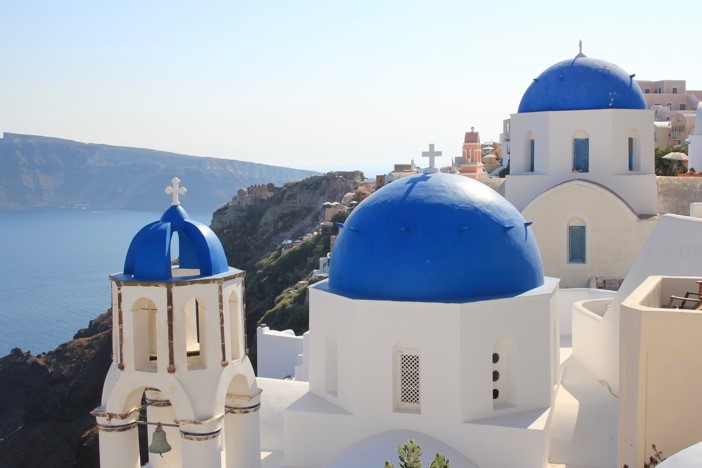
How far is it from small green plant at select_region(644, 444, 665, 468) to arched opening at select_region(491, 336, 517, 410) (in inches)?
107

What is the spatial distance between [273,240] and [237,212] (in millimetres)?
9333

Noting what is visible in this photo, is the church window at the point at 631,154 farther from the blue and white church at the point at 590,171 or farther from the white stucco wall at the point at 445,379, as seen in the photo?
the white stucco wall at the point at 445,379

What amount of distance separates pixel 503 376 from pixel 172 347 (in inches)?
165

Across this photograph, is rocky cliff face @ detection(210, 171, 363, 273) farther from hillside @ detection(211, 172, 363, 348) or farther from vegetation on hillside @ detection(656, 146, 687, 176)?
vegetation on hillside @ detection(656, 146, 687, 176)

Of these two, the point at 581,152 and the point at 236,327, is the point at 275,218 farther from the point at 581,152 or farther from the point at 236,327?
the point at 236,327

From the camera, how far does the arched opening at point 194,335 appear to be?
29.4 ft

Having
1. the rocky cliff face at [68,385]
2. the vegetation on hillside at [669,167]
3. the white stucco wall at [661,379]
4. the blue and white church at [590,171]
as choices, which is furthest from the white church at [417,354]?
the rocky cliff face at [68,385]

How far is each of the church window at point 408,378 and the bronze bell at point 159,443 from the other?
9.55 ft

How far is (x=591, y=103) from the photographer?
1805cm

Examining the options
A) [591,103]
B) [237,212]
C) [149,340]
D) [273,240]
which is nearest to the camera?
[149,340]

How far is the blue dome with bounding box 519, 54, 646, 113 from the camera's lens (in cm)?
1805

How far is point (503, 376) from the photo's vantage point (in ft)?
34.0

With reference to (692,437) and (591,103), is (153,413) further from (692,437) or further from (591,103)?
(591,103)

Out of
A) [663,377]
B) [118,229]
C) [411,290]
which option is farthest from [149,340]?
[118,229]
